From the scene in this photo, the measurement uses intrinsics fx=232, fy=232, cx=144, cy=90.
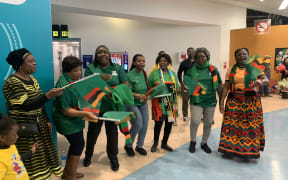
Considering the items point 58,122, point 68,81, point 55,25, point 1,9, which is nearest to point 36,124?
point 58,122

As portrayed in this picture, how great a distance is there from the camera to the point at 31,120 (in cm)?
216

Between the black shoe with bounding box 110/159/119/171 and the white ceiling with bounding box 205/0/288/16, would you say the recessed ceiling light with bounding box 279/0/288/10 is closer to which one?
the white ceiling with bounding box 205/0/288/16

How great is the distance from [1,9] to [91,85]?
3.86 feet

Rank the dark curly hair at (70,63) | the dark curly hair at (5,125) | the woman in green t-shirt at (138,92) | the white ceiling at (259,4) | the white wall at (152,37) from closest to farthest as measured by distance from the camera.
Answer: the dark curly hair at (5,125) < the dark curly hair at (70,63) < the woman in green t-shirt at (138,92) < the white wall at (152,37) < the white ceiling at (259,4)

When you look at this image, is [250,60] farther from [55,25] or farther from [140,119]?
[55,25]

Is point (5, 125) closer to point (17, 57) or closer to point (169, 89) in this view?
point (17, 57)

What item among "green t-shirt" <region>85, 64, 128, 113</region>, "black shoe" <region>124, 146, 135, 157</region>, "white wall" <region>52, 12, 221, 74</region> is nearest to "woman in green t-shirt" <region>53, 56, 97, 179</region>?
"green t-shirt" <region>85, 64, 128, 113</region>

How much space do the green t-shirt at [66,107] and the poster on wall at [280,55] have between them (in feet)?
32.1

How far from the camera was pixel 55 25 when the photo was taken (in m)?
8.27

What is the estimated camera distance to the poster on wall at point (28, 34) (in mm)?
2361

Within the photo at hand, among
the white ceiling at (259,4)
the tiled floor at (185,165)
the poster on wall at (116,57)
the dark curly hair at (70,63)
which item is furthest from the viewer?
the white ceiling at (259,4)

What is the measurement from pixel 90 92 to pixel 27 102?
59cm

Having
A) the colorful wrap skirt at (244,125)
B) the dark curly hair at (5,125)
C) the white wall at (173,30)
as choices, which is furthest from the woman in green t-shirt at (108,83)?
the white wall at (173,30)

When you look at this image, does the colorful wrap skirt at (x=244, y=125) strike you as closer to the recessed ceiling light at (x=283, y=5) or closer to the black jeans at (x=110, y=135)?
the black jeans at (x=110, y=135)
